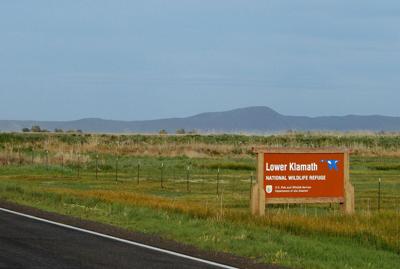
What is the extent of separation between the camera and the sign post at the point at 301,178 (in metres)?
22.2

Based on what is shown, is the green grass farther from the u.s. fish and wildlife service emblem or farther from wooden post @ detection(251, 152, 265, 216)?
the u.s. fish and wildlife service emblem

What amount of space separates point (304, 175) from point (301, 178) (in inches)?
4.9

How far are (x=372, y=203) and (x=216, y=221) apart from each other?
14.0 meters

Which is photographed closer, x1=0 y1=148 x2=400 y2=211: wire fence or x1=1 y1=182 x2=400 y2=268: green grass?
x1=1 y1=182 x2=400 y2=268: green grass

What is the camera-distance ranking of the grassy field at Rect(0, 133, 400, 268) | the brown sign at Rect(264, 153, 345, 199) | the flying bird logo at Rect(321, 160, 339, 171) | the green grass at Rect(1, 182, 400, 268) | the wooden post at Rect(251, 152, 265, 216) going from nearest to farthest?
the green grass at Rect(1, 182, 400, 268) → the grassy field at Rect(0, 133, 400, 268) → the wooden post at Rect(251, 152, 265, 216) → the brown sign at Rect(264, 153, 345, 199) → the flying bird logo at Rect(321, 160, 339, 171)

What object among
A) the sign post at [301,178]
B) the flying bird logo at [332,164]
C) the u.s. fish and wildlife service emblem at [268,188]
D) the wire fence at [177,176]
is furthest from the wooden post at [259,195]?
the wire fence at [177,176]

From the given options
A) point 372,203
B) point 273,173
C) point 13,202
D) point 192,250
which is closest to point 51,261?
point 192,250

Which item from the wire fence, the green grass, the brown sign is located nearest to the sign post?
the brown sign

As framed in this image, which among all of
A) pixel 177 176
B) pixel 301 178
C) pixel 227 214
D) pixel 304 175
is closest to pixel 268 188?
pixel 301 178

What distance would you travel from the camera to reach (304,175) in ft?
75.1

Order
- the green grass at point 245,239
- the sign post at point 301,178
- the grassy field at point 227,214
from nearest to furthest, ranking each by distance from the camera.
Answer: the green grass at point 245,239
the grassy field at point 227,214
the sign post at point 301,178

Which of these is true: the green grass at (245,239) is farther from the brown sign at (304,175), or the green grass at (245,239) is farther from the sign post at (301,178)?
the brown sign at (304,175)

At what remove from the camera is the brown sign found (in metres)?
22.4

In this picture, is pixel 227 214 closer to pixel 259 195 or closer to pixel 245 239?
pixel 259 195
